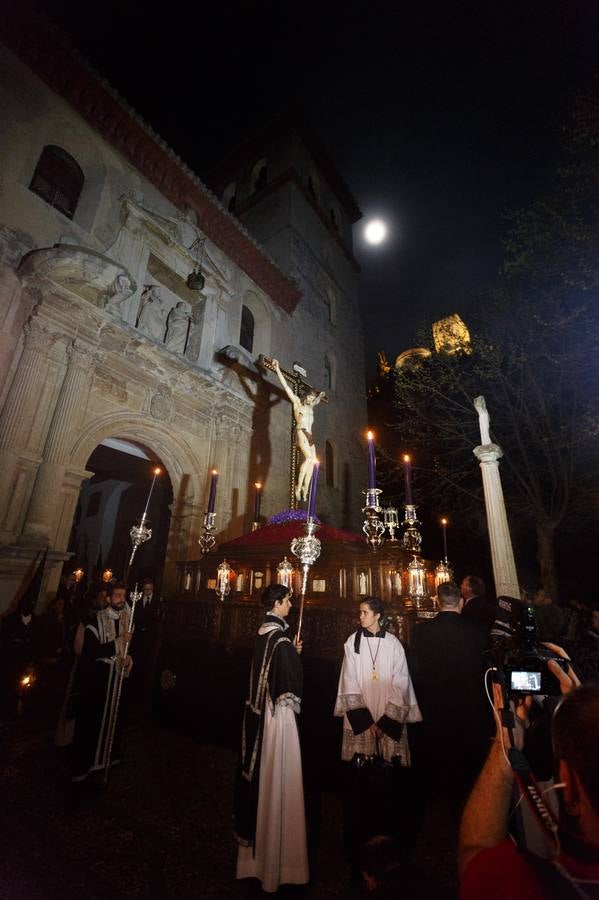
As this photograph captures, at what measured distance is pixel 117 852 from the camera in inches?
105

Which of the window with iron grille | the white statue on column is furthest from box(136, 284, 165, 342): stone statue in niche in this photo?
the white statue on column

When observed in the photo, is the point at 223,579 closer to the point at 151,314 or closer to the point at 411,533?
the point at 411,533

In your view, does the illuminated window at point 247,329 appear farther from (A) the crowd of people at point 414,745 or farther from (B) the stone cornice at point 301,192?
(A) the crowd of people at point 414,745

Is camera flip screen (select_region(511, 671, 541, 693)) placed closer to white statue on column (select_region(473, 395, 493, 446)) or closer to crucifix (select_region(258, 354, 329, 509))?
crucifix (select_region(258, 354, 329, 509))

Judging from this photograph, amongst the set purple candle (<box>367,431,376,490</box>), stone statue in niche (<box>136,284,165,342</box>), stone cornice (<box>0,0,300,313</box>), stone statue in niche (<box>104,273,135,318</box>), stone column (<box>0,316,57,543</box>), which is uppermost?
stone cornice (<box>0,0,300,313</box>)

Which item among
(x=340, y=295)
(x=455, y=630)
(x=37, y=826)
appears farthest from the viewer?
(x=340, y=295)

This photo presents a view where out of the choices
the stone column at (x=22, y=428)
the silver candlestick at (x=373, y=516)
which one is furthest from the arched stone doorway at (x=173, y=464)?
the silver candlestick at (x=373, y=516)

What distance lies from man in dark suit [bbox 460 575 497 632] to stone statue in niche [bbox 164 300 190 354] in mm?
9588

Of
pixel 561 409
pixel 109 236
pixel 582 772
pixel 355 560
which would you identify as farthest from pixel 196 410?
pixel 561 409

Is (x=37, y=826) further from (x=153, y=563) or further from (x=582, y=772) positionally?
(x=153, y=563)

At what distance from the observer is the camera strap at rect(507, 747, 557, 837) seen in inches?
38.9

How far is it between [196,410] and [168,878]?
31.1 ft

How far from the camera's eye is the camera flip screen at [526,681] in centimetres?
153

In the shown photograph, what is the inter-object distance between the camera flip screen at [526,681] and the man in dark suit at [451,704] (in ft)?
6.44
